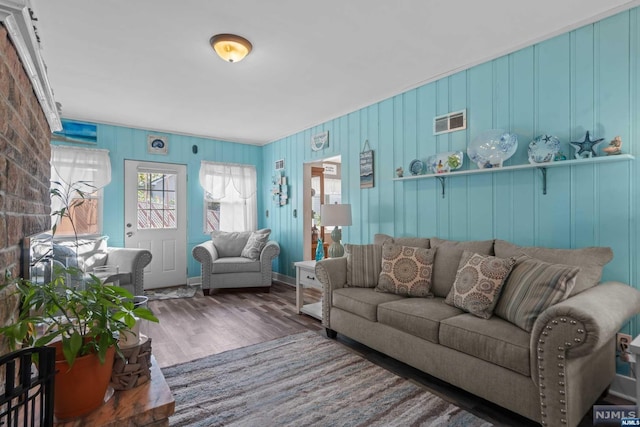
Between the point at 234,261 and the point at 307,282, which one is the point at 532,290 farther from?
the point at 234,261

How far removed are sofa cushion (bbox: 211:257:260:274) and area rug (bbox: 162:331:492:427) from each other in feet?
6.77

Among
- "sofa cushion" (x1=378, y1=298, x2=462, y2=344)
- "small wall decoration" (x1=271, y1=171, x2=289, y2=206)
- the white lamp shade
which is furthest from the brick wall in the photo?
"small wall decoration" (x1=271, y1=171, x2=289, y2=206)

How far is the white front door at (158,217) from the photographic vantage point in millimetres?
4980

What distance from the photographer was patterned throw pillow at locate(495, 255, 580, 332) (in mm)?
1847

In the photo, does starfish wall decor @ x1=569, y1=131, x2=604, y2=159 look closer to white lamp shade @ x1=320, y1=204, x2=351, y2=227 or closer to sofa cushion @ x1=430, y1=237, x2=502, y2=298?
sofa cushion @ x1=430, y1=237, x2=502, y2=298

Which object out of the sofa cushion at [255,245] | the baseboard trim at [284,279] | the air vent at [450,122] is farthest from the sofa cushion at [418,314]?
the baseboard trim at [284,279]

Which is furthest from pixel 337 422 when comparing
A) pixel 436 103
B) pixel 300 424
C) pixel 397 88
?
pixel 397 88

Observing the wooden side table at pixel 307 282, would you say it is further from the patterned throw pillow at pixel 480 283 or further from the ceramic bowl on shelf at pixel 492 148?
the ceramic bowl on shelf at pixel 492 148

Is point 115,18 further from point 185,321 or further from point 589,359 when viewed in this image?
point 589,359

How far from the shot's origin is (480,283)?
85.9 inches

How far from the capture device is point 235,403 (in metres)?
2.06

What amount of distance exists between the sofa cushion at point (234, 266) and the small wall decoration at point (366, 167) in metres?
1.97

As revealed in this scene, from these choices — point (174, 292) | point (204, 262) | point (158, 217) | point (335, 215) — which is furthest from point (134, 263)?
point (335, 215)

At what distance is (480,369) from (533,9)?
2.29 metres
